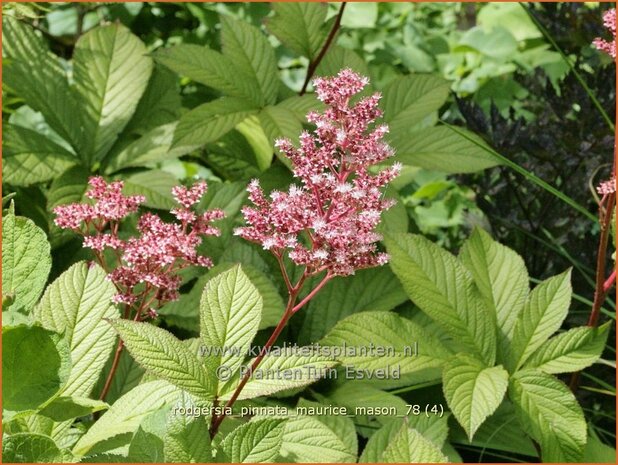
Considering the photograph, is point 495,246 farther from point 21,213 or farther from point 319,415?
point 21,213

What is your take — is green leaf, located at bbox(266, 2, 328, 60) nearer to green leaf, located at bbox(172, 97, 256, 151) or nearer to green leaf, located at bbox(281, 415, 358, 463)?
green leaf, located at bbox(172, 97, 256, 151)

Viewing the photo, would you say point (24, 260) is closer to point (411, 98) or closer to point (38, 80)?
point (38, 80)

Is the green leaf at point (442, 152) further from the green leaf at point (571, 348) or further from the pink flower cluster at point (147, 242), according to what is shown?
the pink flower cluster at point (147, 242)

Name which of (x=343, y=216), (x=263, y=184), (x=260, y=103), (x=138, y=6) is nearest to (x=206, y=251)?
(x=263, y=184)

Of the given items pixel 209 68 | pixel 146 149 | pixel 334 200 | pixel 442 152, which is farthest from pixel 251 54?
pixel 334 200

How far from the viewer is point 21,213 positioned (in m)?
1.65

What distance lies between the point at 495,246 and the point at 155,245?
0.58 m

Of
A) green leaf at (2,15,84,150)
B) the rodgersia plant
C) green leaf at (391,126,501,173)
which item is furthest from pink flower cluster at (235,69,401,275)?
green leaf at (2,15,84,150)

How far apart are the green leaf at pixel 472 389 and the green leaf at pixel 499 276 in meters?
0.11

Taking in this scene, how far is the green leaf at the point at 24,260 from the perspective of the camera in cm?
116

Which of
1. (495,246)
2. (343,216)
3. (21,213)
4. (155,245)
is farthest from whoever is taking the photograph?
→ (21,213)

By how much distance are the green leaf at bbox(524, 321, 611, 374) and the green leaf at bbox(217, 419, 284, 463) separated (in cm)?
48

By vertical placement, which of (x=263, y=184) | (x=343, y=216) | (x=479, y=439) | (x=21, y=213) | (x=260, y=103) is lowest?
(x=479, y=439)

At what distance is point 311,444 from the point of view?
1.15 m
